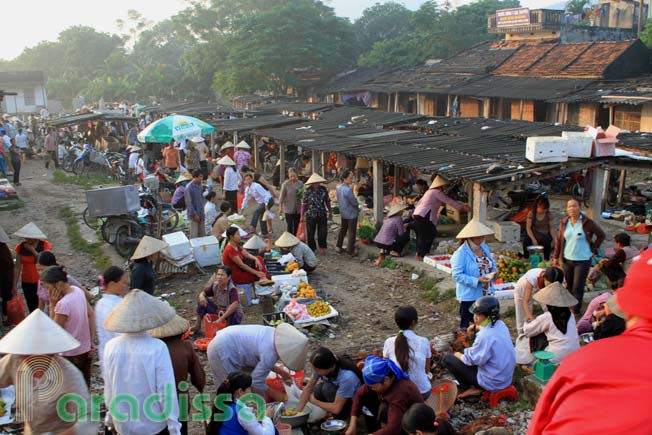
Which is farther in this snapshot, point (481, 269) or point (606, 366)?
point (481, 269)

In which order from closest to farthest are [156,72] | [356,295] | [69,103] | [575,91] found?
[356,295] < [575,91] < [156,72] < [69,103]

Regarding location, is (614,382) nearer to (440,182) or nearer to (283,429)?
(283,429)

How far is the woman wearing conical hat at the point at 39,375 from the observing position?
4.18m

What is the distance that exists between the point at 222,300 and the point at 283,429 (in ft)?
9.24

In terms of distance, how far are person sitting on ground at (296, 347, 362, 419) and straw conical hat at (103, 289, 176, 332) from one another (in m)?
1.58

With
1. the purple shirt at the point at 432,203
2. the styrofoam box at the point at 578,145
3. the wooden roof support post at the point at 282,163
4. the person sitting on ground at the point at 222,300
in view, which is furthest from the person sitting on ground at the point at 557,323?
the wooden roof support post at the point at 282,163

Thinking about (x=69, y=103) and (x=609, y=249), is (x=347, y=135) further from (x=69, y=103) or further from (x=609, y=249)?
(x=69, y=103)

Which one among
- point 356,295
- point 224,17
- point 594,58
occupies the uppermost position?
point 224,17

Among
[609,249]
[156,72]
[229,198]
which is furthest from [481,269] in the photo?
[156,72]

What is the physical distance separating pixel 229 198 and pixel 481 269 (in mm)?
8282

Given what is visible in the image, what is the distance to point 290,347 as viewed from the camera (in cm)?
532

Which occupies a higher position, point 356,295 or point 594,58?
point 594,58

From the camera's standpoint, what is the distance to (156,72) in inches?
2060

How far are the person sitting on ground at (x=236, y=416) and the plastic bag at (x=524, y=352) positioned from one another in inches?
129
